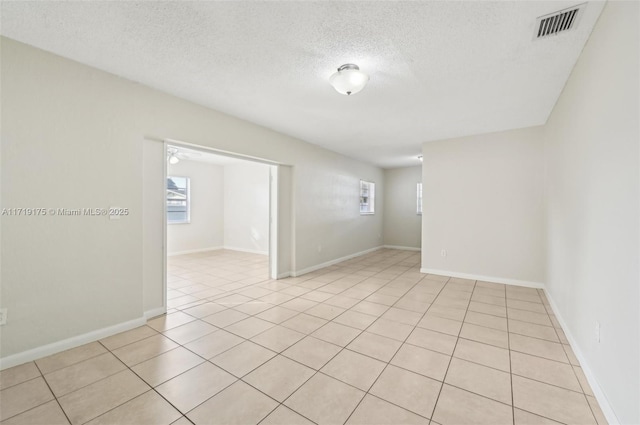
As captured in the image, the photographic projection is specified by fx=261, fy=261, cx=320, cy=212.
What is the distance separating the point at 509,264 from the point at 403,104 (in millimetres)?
3208

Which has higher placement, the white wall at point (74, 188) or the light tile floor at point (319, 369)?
the white wall at point (74, 188)

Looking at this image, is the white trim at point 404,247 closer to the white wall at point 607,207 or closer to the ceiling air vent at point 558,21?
the white wall at point 607,207

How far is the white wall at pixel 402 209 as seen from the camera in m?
7.77

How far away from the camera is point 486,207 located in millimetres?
4504

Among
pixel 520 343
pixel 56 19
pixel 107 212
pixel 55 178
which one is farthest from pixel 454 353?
pixel 56 19

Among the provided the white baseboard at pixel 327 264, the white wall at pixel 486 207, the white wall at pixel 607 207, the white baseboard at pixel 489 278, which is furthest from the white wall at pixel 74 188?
the white baseboard at pixel 489 278

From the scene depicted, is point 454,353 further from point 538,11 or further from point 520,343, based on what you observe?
point 538,11

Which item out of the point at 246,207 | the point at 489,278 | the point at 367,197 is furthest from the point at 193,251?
the point at 489,278

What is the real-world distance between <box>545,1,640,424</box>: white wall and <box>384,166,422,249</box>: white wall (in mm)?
5189

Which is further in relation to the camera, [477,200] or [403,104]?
[477,200]

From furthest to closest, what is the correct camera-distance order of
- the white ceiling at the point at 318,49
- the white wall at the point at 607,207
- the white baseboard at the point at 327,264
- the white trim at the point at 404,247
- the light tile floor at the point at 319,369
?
the white trim at the point at 404,247
the white baseboard at the point at 327,264
the white ceiling at the point at 318,49
the light tile floor at the point at 319,369
the white wall at the point at 607,207

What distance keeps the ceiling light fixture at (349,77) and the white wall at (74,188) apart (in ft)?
6.23

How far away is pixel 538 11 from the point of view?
1.69 meters

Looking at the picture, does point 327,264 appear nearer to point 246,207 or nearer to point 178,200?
point 246,207
